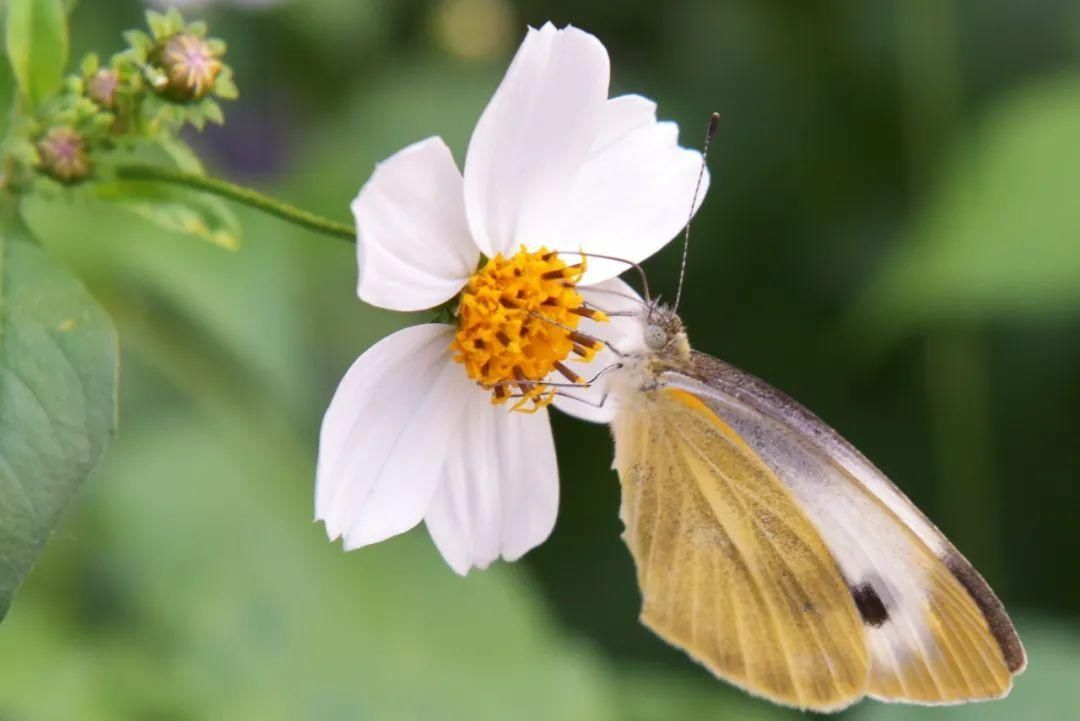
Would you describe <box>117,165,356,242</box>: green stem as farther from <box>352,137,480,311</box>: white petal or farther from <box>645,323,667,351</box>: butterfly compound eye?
<box>645,323,667,351</box>: butterfly compound eye

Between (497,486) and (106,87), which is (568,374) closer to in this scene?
(497,486)

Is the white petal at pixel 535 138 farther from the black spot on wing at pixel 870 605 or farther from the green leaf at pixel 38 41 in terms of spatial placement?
the black spot on wing at pixel 870 605

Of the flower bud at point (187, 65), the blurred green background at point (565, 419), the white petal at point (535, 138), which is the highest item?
the white petal at point (535, 138)

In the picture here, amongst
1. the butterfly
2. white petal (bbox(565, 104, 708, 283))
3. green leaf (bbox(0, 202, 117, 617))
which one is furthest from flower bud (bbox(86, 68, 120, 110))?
the butterfly

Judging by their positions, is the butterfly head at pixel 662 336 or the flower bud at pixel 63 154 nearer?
the flower bud at pixel 63 154

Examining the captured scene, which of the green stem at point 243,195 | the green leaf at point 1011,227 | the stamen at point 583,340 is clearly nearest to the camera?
the green stem at point 243,195

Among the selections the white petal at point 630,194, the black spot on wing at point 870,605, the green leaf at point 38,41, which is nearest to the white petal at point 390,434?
the white petal at point 630,194

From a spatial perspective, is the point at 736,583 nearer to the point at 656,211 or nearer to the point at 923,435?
the point at 656,211
